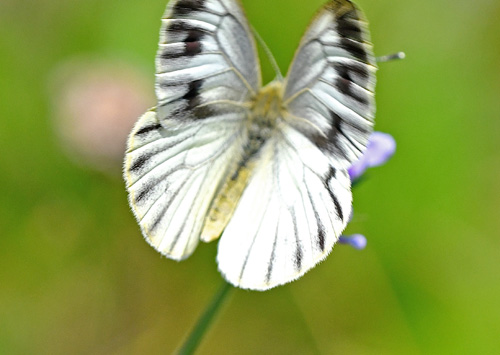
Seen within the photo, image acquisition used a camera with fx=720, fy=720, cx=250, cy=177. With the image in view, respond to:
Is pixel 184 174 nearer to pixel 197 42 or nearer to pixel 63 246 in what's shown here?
pixel 197 42

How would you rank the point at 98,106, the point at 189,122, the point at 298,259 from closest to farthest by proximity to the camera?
the point at 298,259, the point at 189,122, the point at 98,106

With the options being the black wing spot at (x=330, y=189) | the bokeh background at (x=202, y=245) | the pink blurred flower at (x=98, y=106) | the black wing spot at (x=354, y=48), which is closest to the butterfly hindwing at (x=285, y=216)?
the black wing spot at (x=330, y=189)

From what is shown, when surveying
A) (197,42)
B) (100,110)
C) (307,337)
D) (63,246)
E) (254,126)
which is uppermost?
(197,42)

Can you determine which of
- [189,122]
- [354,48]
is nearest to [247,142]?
[189,122]

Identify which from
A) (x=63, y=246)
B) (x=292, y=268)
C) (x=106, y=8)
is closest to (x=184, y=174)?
(x=292, y=268)

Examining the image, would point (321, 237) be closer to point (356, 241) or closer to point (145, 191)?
point (356, 241)

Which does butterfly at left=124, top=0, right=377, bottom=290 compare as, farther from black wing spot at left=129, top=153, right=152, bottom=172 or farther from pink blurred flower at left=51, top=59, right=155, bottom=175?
pink blurred flower at left=51, top=59, right=155, bottom=175

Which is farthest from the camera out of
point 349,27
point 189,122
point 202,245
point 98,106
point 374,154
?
point 98,106
